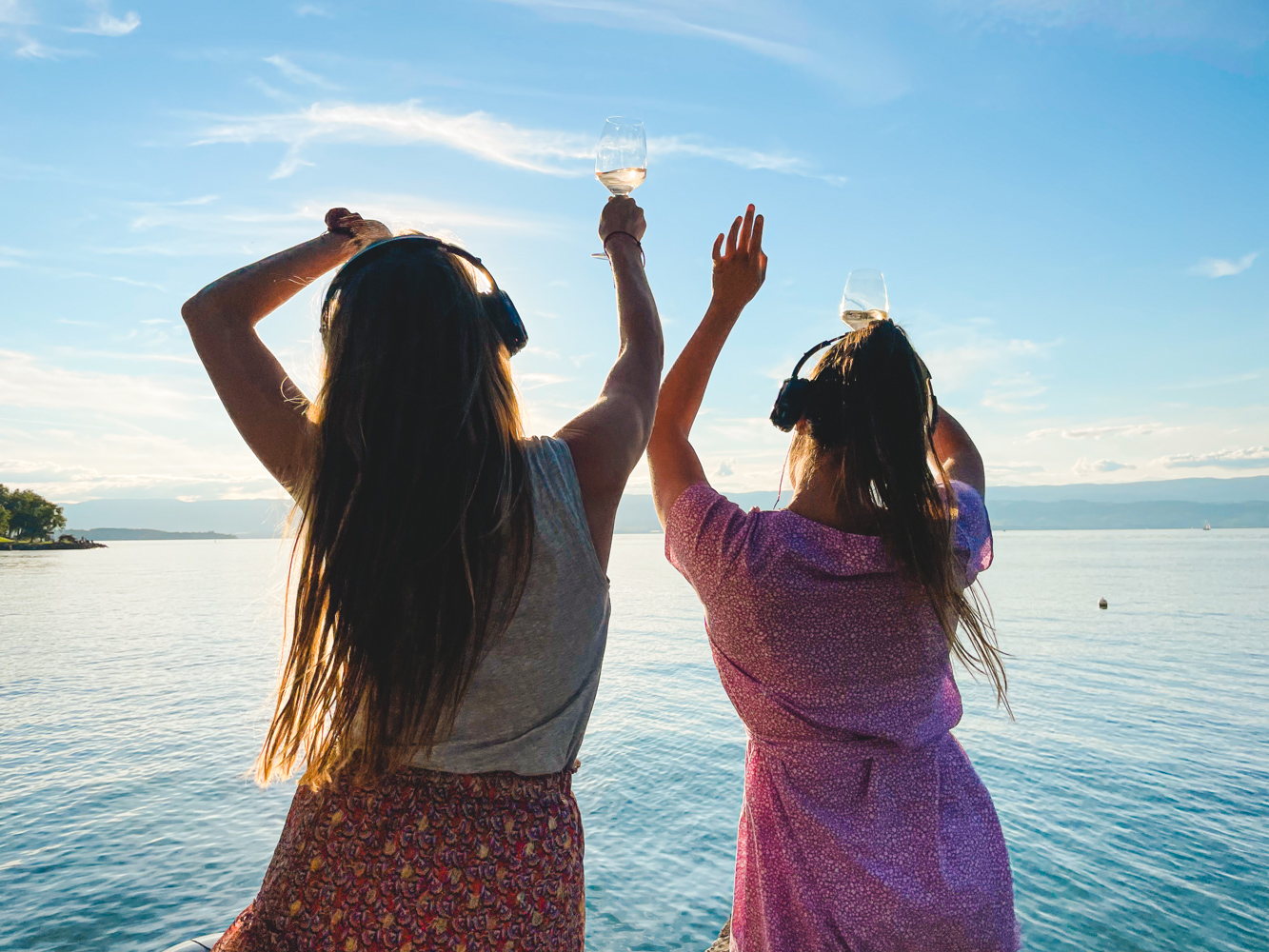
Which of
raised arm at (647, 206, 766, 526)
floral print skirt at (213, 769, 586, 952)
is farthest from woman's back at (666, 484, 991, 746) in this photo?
floral print skirt at (213, 769, 586, 952)

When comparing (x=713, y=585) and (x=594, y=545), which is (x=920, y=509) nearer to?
(x=713, y=585)

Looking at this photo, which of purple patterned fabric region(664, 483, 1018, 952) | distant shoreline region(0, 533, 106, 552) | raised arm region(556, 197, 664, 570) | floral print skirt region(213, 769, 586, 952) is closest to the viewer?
floral print skirt region(213, 769, 586, 952)

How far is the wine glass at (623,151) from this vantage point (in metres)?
2.54

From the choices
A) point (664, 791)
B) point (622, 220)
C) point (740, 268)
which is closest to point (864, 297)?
point (740, 268)

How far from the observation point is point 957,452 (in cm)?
283

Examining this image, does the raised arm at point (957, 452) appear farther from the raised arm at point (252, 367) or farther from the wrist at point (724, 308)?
the raised arm at point (252, 367)

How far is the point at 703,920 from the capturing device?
7504 mm

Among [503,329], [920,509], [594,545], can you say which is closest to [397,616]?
[594,545]

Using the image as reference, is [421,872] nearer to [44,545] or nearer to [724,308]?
[724,308]

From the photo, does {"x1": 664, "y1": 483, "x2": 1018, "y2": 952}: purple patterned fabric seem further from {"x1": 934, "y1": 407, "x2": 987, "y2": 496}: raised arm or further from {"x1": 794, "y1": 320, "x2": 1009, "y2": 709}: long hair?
{"x1": 934, "y1": 407, "x2": 987, "y2": 496}: raised arm

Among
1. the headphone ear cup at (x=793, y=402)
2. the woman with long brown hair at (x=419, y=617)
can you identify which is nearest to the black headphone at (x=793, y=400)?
the headphone ear cup at (x=793, y=402)

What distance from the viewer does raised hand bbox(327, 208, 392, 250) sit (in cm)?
175

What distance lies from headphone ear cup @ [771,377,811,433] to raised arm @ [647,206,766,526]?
0.85ft

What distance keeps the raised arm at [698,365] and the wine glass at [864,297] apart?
48 centimetres
